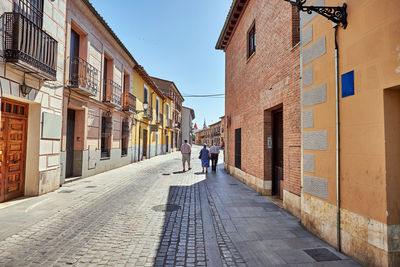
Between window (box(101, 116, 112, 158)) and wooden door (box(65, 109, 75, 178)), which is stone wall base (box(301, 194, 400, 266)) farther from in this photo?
window (box(101, 116, 112, 158))

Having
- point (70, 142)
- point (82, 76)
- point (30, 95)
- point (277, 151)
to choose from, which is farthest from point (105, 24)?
point (277, 151)

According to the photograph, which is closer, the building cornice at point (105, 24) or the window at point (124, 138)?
the building cornice at point (105, 24)

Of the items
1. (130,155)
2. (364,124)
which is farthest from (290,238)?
(130,155)

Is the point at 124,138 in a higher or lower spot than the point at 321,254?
higher

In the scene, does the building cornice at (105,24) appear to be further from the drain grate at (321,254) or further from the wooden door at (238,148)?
the drain grate at (321,254)

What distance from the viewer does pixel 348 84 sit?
10.3 ft

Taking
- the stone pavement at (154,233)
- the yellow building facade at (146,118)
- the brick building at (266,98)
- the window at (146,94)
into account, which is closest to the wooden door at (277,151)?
the brick building at (266,98)

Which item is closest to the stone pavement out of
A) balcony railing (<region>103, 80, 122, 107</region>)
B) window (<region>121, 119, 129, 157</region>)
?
balcony railing (<region>103, 80, 122, 107</region>)

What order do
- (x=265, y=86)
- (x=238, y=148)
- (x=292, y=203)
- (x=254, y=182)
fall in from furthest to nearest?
(x=238, y=148) → (x=254, y=182) → (x=265, y=86) → (x=292, y=203)

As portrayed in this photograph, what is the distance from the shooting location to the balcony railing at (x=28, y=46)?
4.95m

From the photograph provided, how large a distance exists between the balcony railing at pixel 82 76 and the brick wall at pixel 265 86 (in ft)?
20.5

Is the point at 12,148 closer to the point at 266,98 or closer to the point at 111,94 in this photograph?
the point at 111,94

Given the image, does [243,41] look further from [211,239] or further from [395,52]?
[211,239]

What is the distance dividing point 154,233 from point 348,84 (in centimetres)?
385
